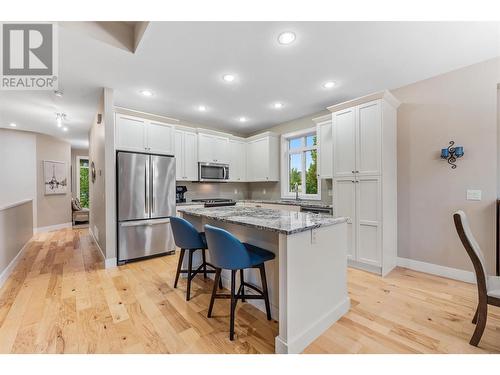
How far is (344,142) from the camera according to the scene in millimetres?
3291

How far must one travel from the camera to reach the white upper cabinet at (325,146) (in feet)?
12.3

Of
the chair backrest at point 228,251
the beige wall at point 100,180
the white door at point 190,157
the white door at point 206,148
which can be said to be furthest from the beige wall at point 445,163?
the beige wall at point 100,180

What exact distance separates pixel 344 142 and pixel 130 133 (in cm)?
341

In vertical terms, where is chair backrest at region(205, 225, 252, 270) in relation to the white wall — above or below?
below

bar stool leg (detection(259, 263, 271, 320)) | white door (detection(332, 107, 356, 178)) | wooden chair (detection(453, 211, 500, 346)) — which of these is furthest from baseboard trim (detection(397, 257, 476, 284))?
bar stool leg (detection(259, 263, 271, 320))

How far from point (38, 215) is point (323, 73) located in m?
7.66

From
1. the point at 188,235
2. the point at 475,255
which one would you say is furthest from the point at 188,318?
the point at 475,255

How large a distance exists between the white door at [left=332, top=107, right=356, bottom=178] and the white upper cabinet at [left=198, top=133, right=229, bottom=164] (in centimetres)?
256

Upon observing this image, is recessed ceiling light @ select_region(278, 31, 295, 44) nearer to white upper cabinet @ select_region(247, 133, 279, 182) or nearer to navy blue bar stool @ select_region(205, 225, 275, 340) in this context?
navy blue bar stool @ select_region(205, 225, 275, 340)

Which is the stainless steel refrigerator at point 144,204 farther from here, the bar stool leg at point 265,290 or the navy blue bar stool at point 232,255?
the bar stool leg at point 265,290

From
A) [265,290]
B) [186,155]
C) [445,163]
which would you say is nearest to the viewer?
[265,290]

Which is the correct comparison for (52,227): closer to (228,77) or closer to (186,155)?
(186,155)

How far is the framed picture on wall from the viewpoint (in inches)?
238
